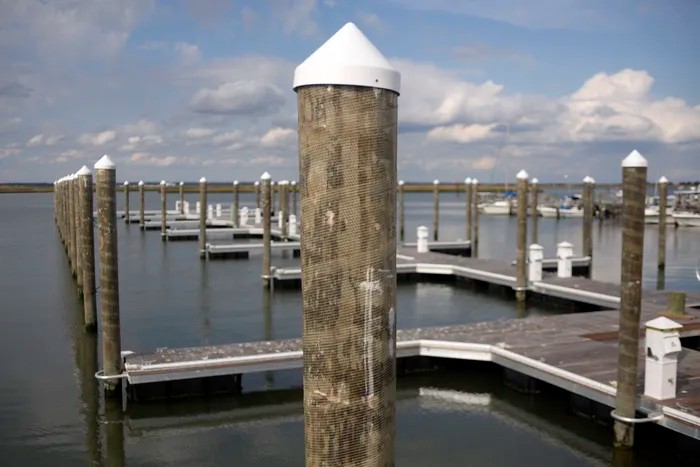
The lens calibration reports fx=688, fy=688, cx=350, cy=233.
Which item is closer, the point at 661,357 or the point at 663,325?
the point at 663,325

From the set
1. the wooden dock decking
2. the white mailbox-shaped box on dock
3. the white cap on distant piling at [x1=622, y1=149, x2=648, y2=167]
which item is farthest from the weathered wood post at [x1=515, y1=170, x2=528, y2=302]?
the white cap on distant piling at [x1=622, y1=149, x2=648, y2=167]

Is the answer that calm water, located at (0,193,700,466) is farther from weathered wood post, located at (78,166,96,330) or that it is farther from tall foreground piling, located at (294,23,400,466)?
tall foreground piling, located at (294,23,400,466)

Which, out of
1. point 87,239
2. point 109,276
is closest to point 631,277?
point 109,276

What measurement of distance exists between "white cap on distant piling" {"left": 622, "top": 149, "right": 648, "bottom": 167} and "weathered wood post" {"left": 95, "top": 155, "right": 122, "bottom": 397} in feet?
22.0

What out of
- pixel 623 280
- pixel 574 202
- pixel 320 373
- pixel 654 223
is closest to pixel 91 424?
pixel 623 280

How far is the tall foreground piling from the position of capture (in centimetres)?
208

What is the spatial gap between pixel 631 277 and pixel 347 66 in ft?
21.0

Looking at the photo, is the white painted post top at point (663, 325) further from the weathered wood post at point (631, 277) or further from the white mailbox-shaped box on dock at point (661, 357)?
the weathered wood post at point (631, 277)

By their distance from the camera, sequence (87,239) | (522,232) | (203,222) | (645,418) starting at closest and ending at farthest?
(645,418), (87,239), (522,232), (203,222)

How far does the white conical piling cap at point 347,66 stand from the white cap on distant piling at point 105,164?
27.6 ft

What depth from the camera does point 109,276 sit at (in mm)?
9539

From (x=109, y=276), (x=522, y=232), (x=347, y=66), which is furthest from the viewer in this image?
(x=522, y=232)

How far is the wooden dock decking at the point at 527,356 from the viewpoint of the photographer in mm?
8414

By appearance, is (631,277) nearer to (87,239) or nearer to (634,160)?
(634,160)
